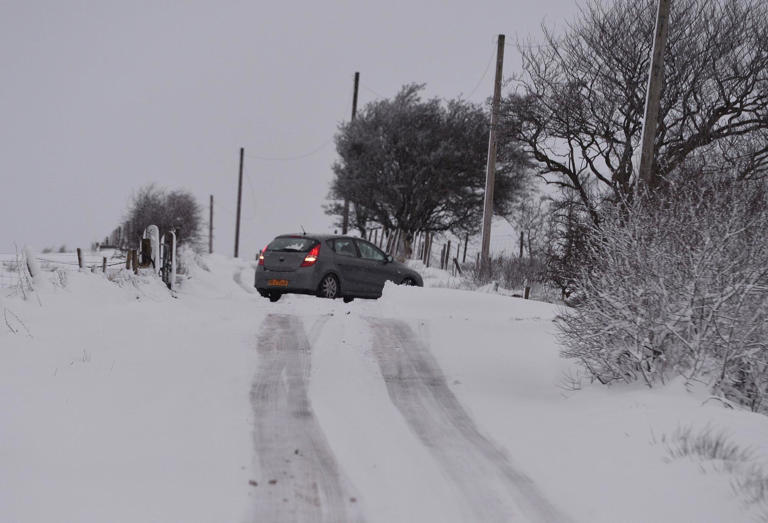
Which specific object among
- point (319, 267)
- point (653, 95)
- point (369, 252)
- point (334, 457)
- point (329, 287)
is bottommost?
point (334, 457)

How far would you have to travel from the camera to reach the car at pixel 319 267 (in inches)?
531

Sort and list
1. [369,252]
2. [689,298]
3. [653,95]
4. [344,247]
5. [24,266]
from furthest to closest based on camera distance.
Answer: [369,252] → [344,247] → [24,266] → [653,95] → [689,298]

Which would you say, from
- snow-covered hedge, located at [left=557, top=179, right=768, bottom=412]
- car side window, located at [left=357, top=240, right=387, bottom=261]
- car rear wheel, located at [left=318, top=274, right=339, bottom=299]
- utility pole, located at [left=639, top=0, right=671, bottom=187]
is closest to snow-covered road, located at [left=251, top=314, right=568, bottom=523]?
snow-covered hedge, located at [left=557, top=179, right=768, bottom=412]

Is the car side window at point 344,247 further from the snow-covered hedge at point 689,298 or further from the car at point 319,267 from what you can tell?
the snow-covered hedge at point 689,298

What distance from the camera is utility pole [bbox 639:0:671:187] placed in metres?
12.4

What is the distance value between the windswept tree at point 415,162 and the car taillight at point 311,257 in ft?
60.1

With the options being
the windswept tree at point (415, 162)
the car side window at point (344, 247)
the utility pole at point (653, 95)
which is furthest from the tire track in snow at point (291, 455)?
the windswept tree at point (415, 162)

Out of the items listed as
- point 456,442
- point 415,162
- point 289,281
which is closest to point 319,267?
point 289,281

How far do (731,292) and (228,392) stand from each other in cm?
467

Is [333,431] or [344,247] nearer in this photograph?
[333,431]

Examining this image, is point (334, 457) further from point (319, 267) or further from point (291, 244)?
point (291, 244)

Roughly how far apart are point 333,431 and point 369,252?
9.64 metres

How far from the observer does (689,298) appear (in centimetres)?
590

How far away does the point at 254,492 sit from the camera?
417 centimetres
